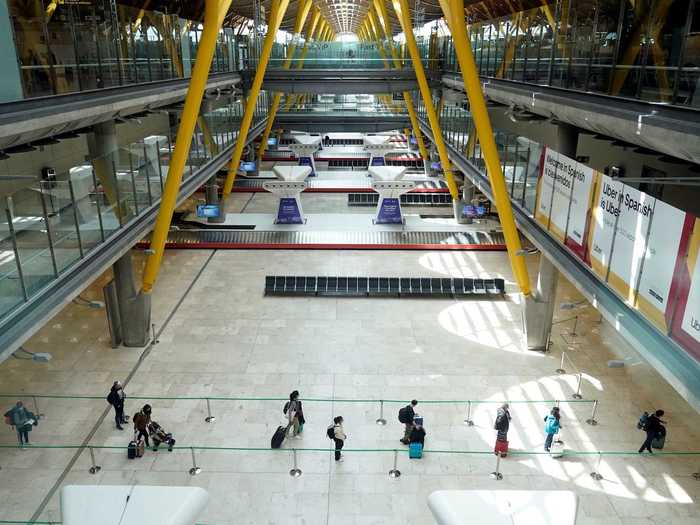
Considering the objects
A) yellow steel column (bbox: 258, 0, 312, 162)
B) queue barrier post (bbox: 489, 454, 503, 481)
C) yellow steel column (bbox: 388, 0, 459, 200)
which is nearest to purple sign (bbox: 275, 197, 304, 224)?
yellow steel column (bbox: 388, 0, 459, 200)

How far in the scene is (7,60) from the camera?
881cm

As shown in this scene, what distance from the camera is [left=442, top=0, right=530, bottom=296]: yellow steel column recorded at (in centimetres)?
1471

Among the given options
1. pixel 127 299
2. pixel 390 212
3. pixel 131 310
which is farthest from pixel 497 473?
pixel 390 212

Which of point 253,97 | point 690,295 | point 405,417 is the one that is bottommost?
point 405,417

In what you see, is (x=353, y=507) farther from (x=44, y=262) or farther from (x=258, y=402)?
(x=44, y=262)

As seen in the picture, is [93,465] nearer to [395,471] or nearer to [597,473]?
[395,471]

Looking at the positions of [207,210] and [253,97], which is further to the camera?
[253,97]

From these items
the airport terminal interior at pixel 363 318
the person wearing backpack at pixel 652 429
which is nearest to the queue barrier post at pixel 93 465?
the airport terminal interior at pixel 363 318

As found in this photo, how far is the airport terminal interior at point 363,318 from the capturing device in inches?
330

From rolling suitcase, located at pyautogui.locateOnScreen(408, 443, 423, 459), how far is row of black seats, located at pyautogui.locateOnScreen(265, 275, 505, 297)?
28.0 feet

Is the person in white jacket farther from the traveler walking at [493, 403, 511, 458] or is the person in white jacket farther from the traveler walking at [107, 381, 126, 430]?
the traveler walking at [107, 381, 126, 430]

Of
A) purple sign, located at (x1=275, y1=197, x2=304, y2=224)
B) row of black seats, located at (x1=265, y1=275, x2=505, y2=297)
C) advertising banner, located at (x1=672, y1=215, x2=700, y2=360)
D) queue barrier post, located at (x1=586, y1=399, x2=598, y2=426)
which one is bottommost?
queue barrier post, located at (x1=586, y1=399, x2=598, y2=426)

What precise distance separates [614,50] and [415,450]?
825 centimetres

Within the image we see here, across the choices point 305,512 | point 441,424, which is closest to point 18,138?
point 305,512
